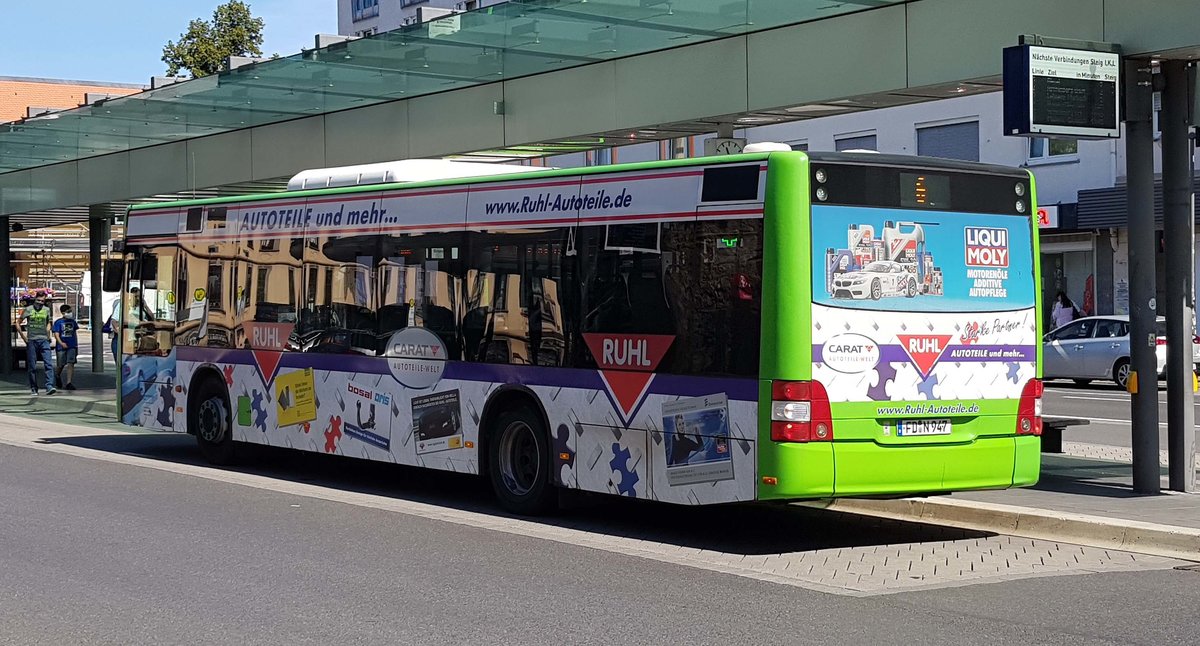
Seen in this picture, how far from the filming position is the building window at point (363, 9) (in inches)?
2539

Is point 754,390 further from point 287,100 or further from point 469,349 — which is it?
point 287,100

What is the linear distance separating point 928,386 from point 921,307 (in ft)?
1.82

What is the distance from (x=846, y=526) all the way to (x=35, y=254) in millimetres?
67892

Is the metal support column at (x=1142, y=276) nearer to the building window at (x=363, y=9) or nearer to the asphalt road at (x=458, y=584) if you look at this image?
the asphalt road at (x=458, y=584)

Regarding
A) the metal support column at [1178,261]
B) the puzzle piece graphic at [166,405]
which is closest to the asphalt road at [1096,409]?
the metal support column at [1178,261]

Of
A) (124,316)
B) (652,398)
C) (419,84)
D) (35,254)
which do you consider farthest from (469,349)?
(35,254)

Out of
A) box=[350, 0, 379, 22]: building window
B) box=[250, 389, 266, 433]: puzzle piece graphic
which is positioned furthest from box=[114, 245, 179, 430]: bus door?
box=[350, 0, 379, 22]: building window

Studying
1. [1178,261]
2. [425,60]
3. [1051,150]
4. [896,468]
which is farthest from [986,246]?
[1051,150]

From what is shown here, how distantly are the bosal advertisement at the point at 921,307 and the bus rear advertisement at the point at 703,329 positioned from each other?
2 centimetres

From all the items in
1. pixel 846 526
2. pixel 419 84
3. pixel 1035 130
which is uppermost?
pixel 419 84

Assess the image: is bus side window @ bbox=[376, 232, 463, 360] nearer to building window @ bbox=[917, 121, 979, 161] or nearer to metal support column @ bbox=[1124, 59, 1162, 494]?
metal support column @ bbox=[1124, 59, 1162, 494]

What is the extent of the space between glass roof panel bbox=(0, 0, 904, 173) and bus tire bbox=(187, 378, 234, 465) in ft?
17.1

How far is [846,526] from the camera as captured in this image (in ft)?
39.0

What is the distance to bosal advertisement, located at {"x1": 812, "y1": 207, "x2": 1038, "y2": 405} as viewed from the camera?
10352mm
